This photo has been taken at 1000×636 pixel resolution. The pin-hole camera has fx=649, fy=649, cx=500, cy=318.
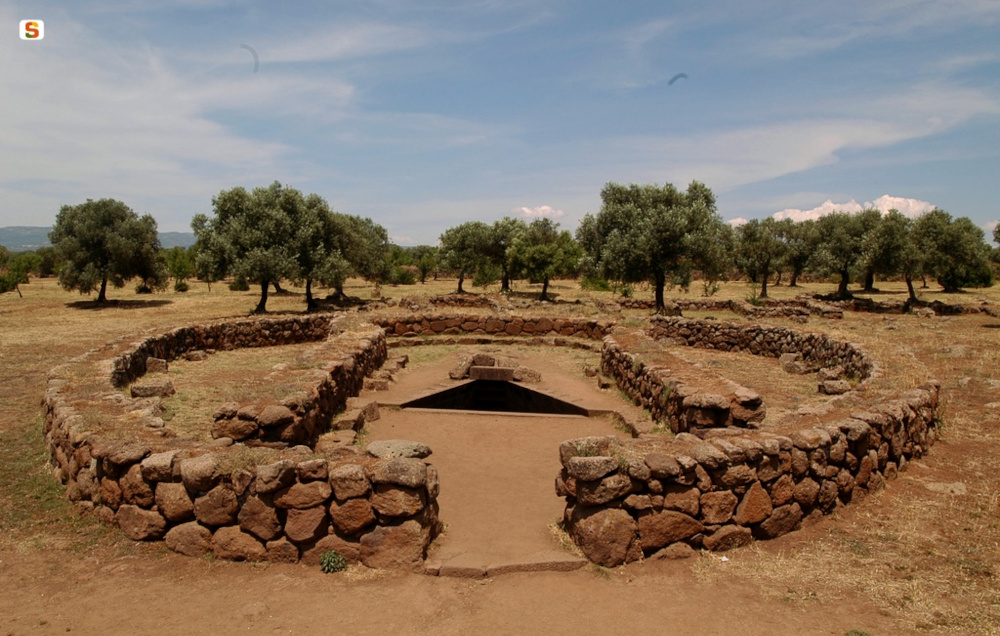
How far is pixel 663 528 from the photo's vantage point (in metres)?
6.14

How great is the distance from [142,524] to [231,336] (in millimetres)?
14625

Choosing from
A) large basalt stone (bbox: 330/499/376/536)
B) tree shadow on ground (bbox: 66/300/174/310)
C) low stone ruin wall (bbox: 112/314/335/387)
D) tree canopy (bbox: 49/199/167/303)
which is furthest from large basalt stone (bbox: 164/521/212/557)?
tree canopy (bbox: 49/199/167/303)

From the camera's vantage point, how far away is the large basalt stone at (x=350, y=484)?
592 cm

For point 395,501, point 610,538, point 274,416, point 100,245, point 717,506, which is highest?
point 100,245

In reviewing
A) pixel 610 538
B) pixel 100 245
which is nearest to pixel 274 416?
pixel 610 538

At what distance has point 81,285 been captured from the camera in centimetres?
3225

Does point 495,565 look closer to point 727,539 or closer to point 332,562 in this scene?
point 332,562

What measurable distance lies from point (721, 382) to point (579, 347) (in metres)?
9.32

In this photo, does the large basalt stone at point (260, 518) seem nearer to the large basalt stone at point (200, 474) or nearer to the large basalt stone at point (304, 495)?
the large basalt stone at point (304, 495)

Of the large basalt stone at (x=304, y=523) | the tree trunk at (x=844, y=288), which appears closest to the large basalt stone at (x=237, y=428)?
the large basalt stone at (x=304, y=523)

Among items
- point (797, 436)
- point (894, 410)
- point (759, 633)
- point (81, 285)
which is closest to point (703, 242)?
point (894, 410)

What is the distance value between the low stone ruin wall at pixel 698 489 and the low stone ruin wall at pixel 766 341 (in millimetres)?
6857

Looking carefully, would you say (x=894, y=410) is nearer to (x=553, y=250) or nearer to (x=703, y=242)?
(x=703, y=242)

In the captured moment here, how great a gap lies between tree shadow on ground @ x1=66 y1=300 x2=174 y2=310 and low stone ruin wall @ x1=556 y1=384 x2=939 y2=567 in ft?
103
